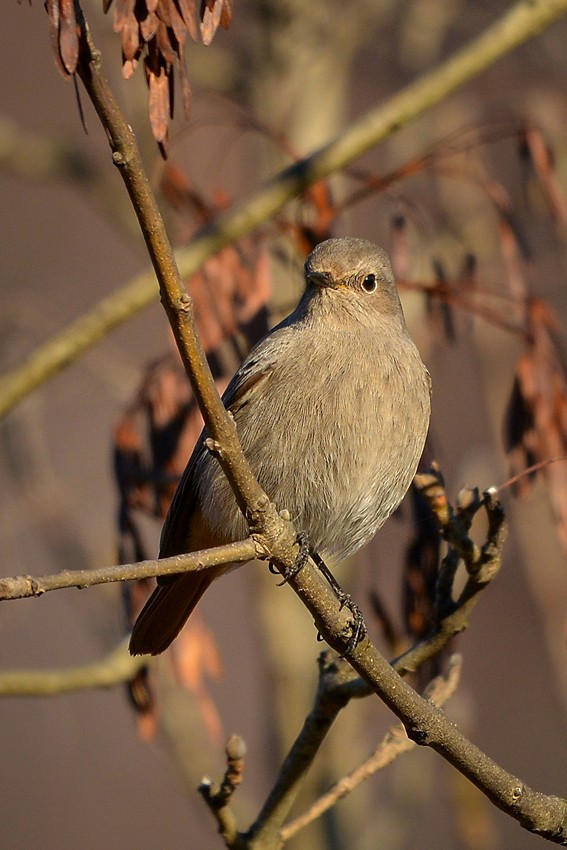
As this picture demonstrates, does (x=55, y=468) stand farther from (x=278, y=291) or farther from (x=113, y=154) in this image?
(x=113, y=154)

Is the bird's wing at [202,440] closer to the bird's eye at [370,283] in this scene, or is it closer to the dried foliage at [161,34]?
the bird's eye at [370,283]

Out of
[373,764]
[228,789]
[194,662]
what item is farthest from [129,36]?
[194,662]

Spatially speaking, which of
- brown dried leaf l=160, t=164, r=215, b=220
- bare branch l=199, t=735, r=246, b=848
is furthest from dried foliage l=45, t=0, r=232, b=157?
brown dried leaf l=160, t=164, r=215, b=220

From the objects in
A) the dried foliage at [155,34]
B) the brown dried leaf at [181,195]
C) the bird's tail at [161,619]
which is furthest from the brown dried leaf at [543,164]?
the dried foliage at [155,34]

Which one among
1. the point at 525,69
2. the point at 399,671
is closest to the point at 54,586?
the point at 399,671

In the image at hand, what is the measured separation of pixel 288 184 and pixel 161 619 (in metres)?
1.53

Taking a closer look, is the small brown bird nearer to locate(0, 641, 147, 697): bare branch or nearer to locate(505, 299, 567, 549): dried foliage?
locate(0, 641, 147, 697): bare branch

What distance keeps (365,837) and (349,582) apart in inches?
47.3

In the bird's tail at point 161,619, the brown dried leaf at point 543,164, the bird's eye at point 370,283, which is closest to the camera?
the bird's tail at point 161,619

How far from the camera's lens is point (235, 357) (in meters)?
4.27

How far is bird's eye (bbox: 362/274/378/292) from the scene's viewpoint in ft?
13.3

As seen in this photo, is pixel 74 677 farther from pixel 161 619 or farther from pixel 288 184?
pixel 288 184

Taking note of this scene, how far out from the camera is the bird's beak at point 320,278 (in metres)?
3.86

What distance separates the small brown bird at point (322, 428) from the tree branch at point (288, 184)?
0.26 metres
